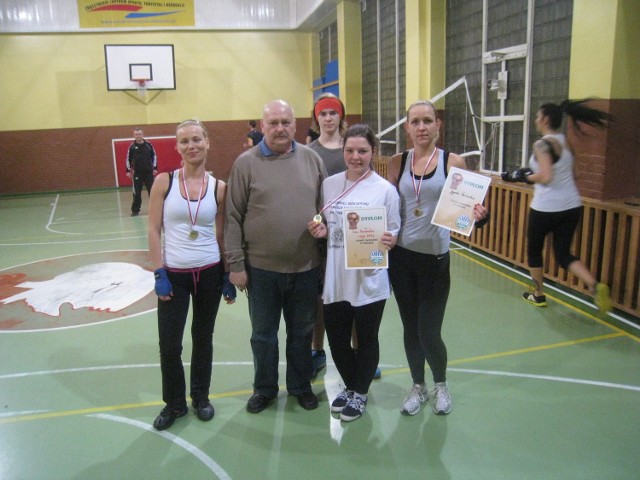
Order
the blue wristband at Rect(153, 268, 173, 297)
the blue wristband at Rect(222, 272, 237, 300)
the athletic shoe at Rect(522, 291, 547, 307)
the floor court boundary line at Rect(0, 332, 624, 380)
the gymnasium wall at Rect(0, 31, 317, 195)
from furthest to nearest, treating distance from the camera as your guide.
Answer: the gymnasium wall at Rect(0, 31, 317, 195) < the athletic shoe at Rect(522, 291, 547, 307) < the floor court boundary line at Rect(0, 332, 624, 380) < the blue wristband at Rect(222, 272, 237, 300) < the blue wristband at Rect(153, 268, 173, 297)

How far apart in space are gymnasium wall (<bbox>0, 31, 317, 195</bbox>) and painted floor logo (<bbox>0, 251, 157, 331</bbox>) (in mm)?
8292

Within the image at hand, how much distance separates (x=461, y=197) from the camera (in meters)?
2.68

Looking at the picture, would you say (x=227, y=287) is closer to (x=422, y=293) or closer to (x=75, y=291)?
(x=422, y=293)

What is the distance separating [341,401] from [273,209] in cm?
125

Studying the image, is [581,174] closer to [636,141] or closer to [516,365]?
[636,141]

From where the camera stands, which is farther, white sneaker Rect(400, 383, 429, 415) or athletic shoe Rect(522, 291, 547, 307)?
athletic shoe Rect(522, 291, 547, 307)

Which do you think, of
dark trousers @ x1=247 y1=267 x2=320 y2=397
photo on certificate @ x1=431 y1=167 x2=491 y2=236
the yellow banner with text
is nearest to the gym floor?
dark trousers @ x1=247 y1=267 x2=320 y2=397

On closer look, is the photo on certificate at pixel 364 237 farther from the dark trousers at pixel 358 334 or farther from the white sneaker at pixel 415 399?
the white sneaker at pixel 415 399

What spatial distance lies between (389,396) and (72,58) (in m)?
14.0

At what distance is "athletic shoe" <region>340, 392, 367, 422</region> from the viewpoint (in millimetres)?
3068

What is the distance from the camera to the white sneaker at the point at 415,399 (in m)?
3.12

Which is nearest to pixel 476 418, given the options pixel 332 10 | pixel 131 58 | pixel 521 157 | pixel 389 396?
pixel 389 396

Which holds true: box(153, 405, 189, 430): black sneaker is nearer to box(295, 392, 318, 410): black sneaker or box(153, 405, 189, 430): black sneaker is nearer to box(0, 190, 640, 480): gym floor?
box(0, 190, 640, 480): gym floor

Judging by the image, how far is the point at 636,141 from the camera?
4.83 metres
